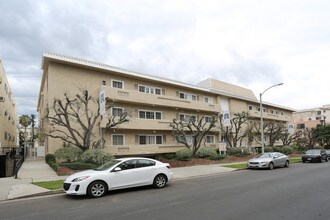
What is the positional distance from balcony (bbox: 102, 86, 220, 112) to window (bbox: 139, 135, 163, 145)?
3.39m

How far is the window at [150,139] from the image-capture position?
27.9m

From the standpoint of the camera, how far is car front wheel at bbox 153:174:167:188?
1193cm

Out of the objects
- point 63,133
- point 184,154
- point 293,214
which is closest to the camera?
point 293,214

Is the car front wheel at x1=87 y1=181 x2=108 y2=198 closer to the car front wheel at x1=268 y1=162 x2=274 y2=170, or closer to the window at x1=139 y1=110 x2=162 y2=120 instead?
the car front wheel at x1=268 y1=162 x2=274 y2=170

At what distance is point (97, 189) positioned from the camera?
10227 millimetres

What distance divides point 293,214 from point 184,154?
1813 cm

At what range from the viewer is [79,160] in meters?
19.2

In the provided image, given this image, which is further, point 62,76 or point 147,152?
point 147,152

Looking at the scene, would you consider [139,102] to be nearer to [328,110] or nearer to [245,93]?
[245,93]

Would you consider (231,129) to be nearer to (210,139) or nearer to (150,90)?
(210,139)

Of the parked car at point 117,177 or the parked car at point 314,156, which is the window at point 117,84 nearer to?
the parked car at point 117,177

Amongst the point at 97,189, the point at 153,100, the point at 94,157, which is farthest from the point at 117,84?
the point at 97,189

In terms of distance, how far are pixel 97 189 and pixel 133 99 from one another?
1656cm

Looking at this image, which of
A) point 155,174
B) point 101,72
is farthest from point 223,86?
point 155,174
